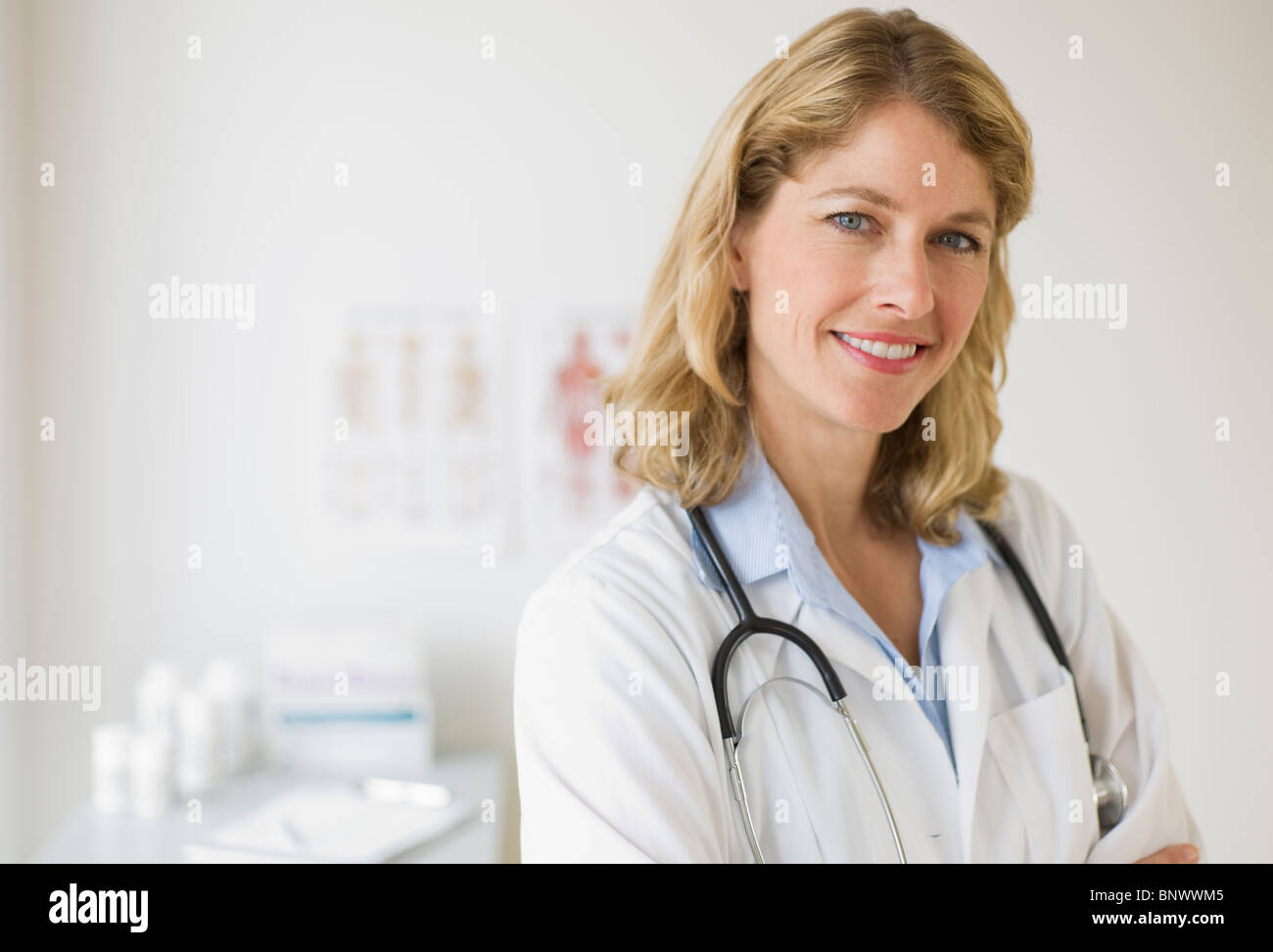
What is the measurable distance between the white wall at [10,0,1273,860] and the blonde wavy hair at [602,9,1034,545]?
0.25 feet

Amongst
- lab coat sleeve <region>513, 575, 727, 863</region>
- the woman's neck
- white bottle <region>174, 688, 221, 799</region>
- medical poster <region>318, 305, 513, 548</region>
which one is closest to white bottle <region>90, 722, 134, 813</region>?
white bottle <region>174, 688, 221, 799</region>

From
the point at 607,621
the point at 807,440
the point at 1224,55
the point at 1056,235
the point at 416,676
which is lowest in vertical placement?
the point at 416,676

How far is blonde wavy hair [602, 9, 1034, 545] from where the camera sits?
0.64 meters

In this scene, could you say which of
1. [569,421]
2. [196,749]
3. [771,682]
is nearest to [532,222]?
[569,421]

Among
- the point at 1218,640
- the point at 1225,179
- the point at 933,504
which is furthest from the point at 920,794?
the point at 1225,179

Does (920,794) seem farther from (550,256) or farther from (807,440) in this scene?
(550,256)

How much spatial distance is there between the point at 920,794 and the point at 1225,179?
1.83 ft

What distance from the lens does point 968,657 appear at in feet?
2.32

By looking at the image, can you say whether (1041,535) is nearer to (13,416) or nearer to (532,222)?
(532,222)

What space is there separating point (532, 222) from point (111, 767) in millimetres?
895

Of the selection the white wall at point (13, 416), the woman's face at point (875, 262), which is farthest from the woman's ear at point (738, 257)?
the white wall at point (13, 416)

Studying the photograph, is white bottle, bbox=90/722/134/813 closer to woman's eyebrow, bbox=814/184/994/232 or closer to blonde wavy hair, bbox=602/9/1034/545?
blonde wavy hair, bbox=602/9/1034/545

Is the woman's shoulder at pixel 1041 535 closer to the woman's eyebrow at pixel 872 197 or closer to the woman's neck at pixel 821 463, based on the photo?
the woman's neck at pixel 821 463
